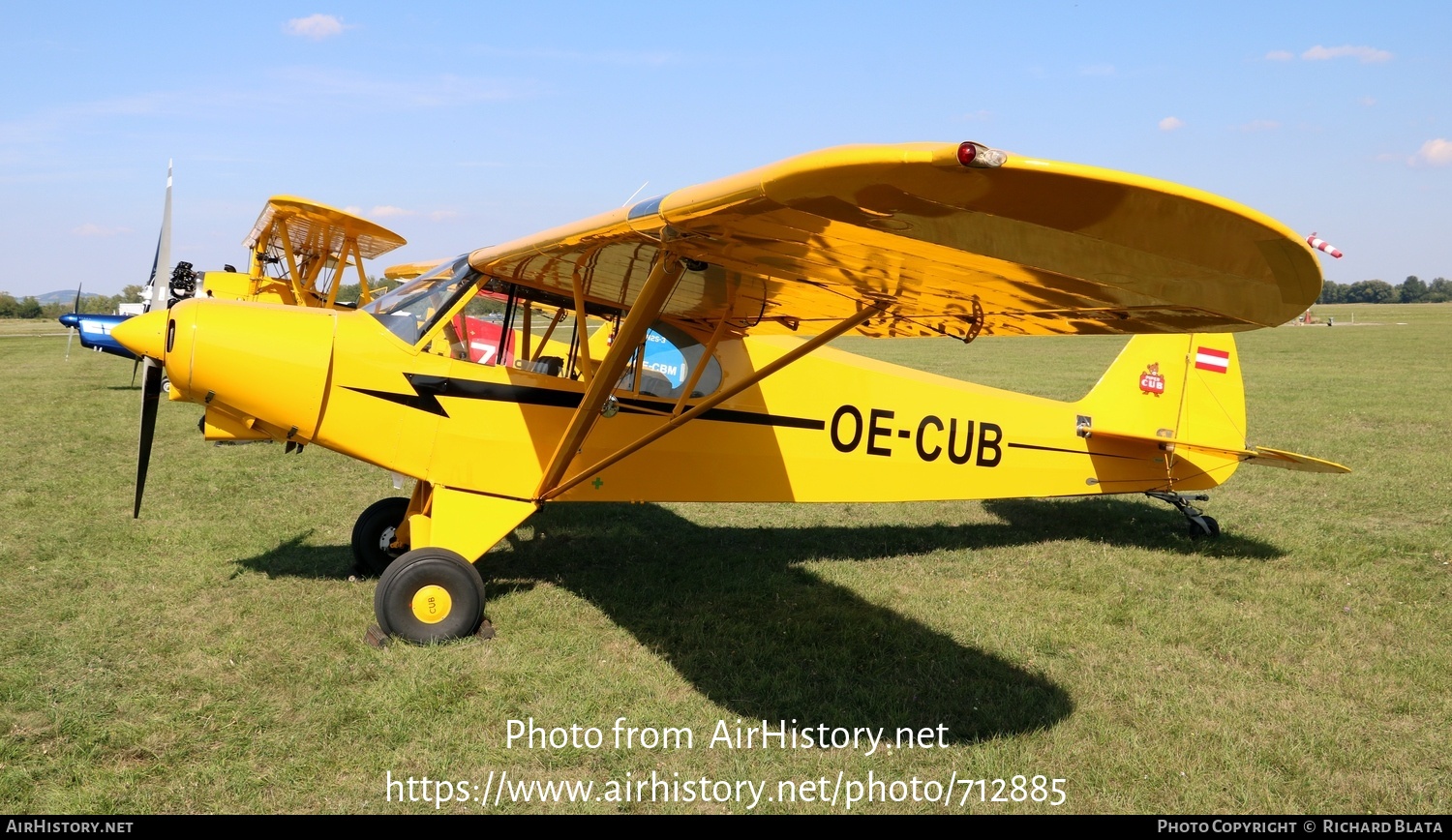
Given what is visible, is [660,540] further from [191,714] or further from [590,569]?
[191,714]

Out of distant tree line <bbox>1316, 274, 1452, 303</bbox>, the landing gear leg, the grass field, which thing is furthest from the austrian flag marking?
distant tree line <bbox>1316, 274, 1452, 303</bbox>

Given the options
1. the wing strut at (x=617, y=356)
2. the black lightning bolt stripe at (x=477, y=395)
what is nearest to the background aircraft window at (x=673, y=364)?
the black lightning bolt stripe at (x=477, y=395)

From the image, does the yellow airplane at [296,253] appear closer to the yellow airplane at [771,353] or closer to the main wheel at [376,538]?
the main wheel at [376,538]

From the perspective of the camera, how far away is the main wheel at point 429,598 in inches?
193

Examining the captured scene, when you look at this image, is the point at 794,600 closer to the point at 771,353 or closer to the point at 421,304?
the point at 771,353

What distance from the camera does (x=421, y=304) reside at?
550 cm

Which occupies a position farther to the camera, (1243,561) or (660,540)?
(660,540)

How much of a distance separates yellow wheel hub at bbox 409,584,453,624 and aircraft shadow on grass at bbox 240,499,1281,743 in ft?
3.25

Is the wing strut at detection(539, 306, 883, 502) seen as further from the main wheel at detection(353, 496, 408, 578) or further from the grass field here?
the main wheel at detection(353, 496, 408, 578)

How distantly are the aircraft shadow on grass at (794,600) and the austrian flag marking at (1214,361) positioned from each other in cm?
143

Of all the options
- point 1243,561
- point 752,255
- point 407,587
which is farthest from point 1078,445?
point 407,587

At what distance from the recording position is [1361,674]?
475 centimetres

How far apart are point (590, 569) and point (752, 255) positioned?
3.44m

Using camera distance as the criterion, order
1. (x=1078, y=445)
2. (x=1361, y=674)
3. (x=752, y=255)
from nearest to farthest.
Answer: (x=752, y=255)
(x=1361, y=674)
(x=1078, y=445)
